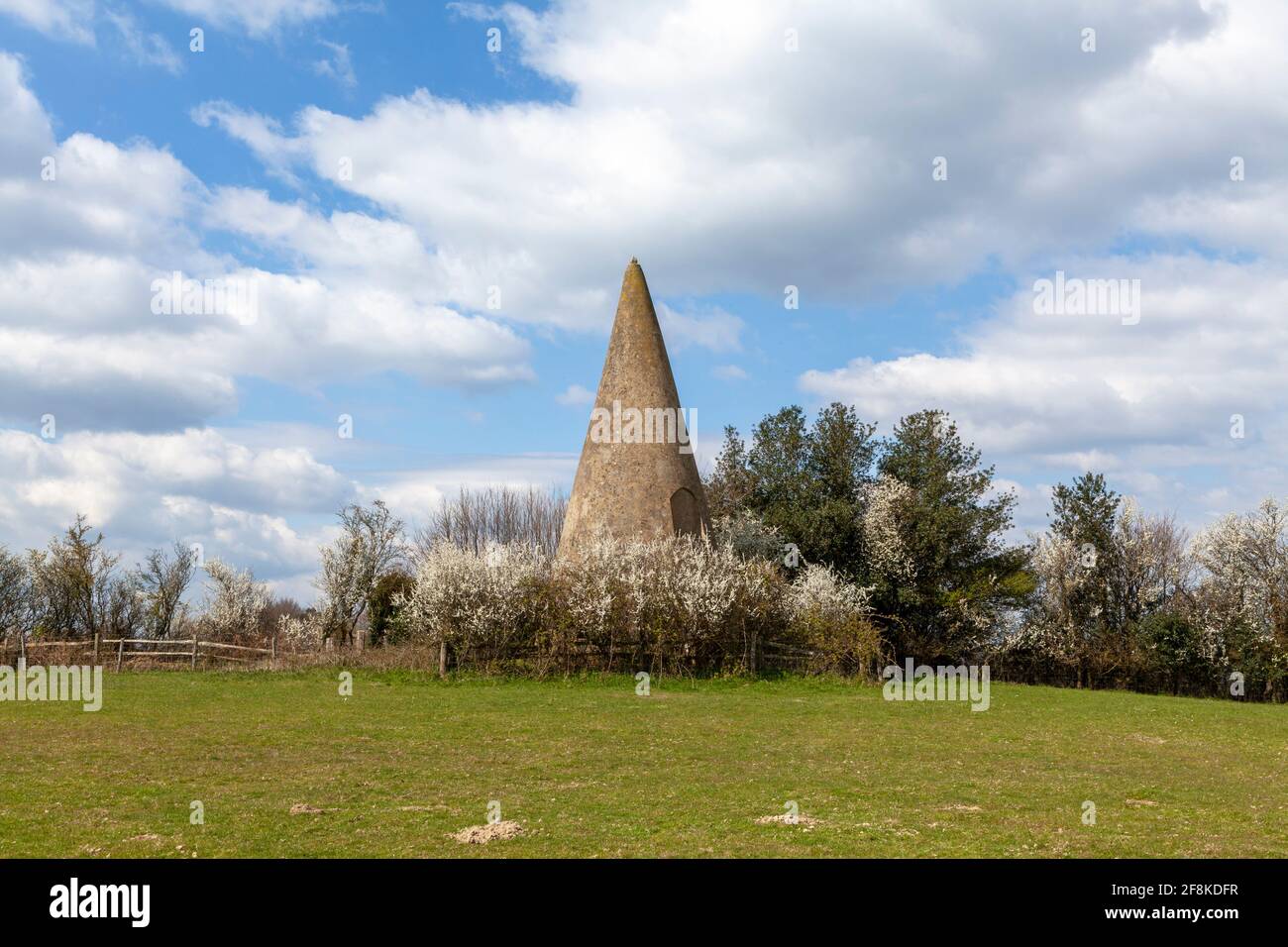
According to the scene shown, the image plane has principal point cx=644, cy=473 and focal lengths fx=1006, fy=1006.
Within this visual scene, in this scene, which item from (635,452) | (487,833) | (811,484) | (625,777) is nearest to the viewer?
(487,833)

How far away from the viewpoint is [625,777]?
11430 mm

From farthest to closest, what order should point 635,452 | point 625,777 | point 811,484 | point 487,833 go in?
point 811,484 < point 635,452 < point 625,777 < point 487,833

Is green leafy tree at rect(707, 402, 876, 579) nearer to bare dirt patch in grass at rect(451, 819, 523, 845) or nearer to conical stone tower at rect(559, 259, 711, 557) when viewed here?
conical stone tower at rect(559, 259, 711, 557)

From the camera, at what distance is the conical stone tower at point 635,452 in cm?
2894

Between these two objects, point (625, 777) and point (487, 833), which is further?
point (625, 777)

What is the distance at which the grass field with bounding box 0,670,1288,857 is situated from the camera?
8.18m

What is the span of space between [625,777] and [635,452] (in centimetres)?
1851

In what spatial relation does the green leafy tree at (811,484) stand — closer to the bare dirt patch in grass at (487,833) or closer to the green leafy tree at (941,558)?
the green leafy tree at (941,558)

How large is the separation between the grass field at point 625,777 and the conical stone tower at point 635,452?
27.0 feet

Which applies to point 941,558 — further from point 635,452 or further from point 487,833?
point 487,833

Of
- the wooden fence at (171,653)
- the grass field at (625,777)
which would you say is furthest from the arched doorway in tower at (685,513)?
the wooden fence at (171,653)

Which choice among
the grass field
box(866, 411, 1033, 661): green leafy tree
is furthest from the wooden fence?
box(866, 411, 1033, 661): green leafy tree

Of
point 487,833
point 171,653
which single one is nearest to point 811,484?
point 171,653
